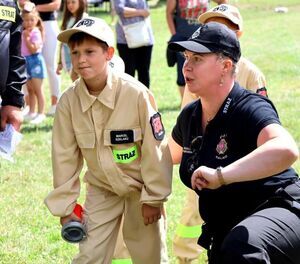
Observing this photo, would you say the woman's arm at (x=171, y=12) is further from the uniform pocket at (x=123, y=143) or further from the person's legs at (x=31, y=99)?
the uniform pocket at (x=123, y=143)

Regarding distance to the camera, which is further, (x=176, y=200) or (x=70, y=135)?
(x=176, y=200)

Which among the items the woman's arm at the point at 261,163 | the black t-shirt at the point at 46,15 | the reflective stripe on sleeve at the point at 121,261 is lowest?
the black t-shirt at the point at 46,15

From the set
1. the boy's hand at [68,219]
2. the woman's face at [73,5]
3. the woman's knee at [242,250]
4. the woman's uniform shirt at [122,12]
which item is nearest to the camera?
the woman's knee at [242,250]

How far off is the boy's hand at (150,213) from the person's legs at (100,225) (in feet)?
0.72

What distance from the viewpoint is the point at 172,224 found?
5.77 m

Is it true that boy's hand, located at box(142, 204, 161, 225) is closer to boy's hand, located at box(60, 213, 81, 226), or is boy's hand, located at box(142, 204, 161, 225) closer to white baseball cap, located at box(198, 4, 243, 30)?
boy's hand, located at box(60, 213, 81, 226)

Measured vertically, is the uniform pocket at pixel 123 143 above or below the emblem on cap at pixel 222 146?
below

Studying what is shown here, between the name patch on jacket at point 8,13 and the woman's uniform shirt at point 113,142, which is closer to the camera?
the woman's uniform shirt at point 113,142

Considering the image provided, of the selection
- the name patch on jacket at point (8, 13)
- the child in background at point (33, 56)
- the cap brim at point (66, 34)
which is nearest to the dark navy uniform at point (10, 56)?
the name patch on jacket at point (8, 13)

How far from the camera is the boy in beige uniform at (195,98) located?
470 centimetres

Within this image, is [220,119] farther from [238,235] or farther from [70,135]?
[70,135]

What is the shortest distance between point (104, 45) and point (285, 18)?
69.6 feet

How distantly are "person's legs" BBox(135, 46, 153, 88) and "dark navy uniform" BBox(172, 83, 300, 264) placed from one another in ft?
20.4

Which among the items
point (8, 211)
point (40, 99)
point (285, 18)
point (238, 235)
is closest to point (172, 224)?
point (8, 211)
